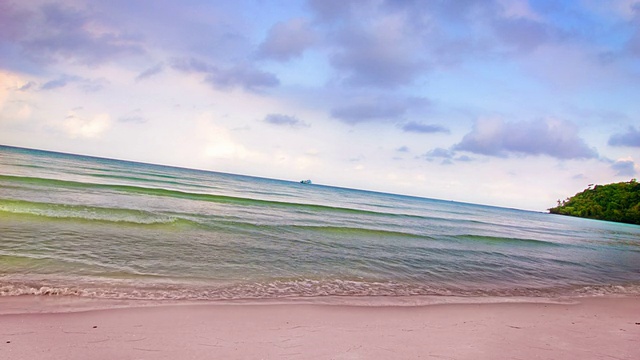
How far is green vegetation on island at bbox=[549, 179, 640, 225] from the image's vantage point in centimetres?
8819

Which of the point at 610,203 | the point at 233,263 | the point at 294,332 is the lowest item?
the point at 233,263

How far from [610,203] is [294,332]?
12323cm

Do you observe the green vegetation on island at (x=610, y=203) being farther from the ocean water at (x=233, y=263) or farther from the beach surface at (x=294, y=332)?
the beach surface at (x=294, y=332)

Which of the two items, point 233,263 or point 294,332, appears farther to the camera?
point 233,263

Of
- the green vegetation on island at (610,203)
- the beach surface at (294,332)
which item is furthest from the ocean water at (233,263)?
the green vegetation on island at (610,203)

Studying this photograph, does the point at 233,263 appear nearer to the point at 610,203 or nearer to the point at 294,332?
the point at 294,332

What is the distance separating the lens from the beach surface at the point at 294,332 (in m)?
4.04

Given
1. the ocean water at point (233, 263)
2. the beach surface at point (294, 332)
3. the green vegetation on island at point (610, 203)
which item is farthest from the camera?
the green vegetation on island at point (610, 203)

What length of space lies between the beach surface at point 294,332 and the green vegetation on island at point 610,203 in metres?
112

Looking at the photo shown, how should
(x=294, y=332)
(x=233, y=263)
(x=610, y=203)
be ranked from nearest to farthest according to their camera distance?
(x=294, y=332)
(x=233, y=263)
(x=610, y=203)

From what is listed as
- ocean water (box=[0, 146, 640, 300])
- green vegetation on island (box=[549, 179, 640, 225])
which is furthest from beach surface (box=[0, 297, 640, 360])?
green vegetation on island (box=[549, 179, 640, 225])

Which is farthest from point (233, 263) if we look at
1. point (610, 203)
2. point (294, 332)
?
point (610, 203)

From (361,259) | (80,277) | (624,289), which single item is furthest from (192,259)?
(624,289)

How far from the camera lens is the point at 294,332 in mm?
4895
